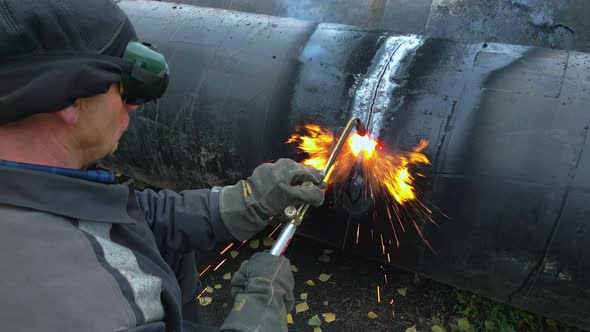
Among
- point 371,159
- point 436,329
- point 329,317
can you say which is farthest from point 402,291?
point 371,159

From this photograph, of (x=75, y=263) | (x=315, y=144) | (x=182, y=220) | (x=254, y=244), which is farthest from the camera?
(x=254, y=244)

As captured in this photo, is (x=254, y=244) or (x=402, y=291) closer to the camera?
(x=402, y=291)

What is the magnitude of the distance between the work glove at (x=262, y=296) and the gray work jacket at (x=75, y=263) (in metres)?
0.28

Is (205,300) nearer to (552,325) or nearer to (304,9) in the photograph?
(552,325)

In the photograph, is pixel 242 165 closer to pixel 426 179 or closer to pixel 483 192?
pixel 426 179

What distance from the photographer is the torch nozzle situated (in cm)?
234

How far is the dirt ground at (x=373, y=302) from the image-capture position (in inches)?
121

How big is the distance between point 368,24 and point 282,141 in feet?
7.48

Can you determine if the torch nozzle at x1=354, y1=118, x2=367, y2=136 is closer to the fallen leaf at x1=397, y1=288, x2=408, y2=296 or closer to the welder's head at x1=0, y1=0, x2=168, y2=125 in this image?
the welder's head at x1=0, y1=0, x2=168, y2=125

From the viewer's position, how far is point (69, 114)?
1.27m

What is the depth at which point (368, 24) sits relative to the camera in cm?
427

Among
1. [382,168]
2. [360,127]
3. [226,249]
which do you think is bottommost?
[226,249]

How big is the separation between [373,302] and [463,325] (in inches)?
26.8

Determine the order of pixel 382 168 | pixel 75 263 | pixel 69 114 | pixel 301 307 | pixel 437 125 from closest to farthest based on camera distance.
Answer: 1. pixel 75 263
2. pixel 69 114
3. pixel 437 125
4. pixel 382 168
5. pixel 301 307
